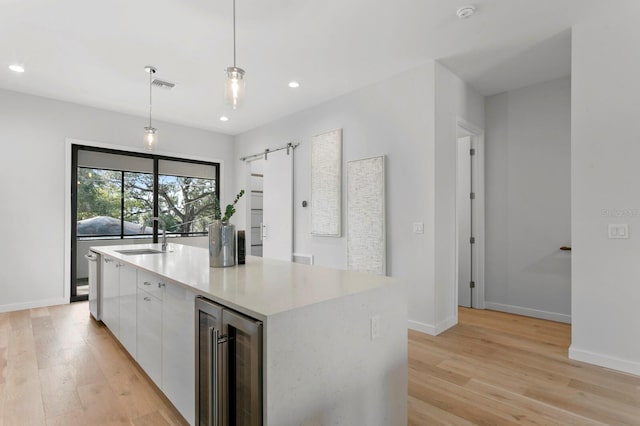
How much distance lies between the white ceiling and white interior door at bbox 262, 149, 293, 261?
1204mm

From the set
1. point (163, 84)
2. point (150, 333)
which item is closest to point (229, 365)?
point (150, 333)

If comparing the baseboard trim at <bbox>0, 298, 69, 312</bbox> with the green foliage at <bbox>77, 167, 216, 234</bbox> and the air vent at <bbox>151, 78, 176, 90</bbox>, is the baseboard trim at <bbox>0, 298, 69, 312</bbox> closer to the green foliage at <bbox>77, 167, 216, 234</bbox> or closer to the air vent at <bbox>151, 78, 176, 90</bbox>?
the green foliage at <bbox>77, 167, 216, 234</bbox>

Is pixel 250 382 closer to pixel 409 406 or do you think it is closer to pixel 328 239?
pixel 409 406

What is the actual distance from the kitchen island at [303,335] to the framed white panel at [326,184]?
81.6 inches

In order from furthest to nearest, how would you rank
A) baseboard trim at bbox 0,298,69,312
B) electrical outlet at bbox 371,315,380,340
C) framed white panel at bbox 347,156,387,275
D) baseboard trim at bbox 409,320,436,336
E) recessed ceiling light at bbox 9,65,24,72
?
baseboard trim at bbox 0,298,69,312 < framed white panel at bbox 347,156,387,275 < recessed ceiling light at bbox 9,65,24,72 < baseboard trim at bbox 409,320,436,336 < electrical outlet at bbox 371,315,380,340

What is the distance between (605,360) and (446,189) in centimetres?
192

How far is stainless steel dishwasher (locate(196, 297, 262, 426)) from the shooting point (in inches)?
46.7

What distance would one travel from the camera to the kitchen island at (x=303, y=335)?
47.8 inches

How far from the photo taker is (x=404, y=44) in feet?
9.94

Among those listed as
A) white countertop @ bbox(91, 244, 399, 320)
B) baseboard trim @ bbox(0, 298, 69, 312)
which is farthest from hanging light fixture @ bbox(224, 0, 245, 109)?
baseboard trim @ bbox(0, 298, 69, 312)

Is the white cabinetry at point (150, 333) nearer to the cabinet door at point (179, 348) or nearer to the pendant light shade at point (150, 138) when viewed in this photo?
the cabinet door at point (179, 348)

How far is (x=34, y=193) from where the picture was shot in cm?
434

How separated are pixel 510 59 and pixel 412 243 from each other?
6.94ft

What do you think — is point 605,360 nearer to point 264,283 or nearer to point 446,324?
point 446,324
